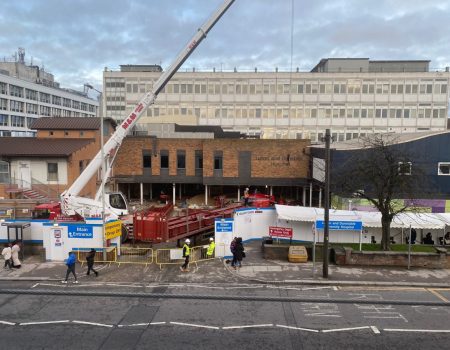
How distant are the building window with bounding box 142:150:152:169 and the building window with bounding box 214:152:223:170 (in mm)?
7280

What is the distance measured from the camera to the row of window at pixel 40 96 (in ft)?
257

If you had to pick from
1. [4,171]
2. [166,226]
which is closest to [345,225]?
[166,226]

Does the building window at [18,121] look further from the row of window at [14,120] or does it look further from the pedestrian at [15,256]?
the pedestrian at [15,256]

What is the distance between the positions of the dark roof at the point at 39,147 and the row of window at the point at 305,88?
112 feet

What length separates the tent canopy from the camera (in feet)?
71.8

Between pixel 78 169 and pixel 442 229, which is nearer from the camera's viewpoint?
pixel 442 229

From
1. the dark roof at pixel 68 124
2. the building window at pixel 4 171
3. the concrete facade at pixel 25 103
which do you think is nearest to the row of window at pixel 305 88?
the concrete facade at pixel 25 103

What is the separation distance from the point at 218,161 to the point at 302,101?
31.0 metres

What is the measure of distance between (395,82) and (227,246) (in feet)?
184

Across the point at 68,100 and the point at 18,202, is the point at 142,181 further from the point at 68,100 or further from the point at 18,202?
the point at 68,100

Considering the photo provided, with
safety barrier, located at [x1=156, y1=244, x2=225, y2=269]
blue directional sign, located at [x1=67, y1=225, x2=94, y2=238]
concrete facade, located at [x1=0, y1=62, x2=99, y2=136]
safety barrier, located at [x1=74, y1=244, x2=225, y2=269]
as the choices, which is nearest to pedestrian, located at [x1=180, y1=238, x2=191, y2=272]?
safety barrier, located at [x1=156, y1=244, x2=225, y2=269]

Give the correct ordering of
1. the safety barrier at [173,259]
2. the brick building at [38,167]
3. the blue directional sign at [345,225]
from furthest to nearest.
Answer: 1. the brick building at [38,167]
2. the blue directional sign at [345,225]
3. the safety barrier at [173,259]

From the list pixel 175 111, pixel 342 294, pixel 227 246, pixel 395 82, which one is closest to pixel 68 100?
pixel 175 111

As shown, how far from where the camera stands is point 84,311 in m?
14.0
